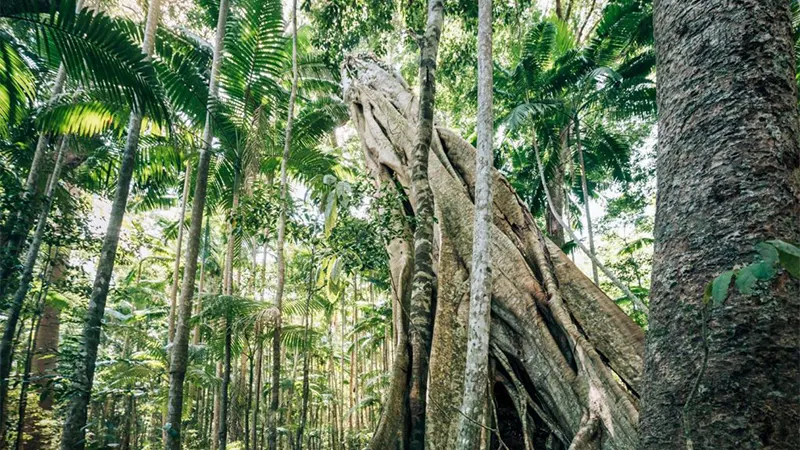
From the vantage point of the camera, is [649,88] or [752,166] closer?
[752,166]

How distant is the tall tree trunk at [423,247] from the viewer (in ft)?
10.4

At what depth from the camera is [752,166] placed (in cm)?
98

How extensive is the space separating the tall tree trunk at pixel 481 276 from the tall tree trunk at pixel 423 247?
493mm

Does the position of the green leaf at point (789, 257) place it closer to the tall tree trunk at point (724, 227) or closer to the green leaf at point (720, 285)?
the green leaf at point (720, 285)

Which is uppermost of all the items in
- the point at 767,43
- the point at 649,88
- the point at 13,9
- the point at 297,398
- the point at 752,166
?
the point at 649,88

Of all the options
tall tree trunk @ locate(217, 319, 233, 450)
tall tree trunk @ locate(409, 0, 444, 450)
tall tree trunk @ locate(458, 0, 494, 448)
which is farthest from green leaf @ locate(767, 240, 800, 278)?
tall tree trunk @ locate(217, 319, 233, 450)

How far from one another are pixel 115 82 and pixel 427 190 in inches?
106

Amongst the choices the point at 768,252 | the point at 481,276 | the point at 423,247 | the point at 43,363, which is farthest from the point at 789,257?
the point at 43,363

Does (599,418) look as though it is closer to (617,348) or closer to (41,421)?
(617,348)

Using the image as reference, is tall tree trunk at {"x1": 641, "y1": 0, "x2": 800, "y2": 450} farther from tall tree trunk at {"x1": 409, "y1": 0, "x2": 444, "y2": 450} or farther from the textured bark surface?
tall tree trunk at {"x1": 409, "y1": 0, "x2": 444, "y2": 450}

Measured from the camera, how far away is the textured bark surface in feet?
8.85

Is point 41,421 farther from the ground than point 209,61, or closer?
closer

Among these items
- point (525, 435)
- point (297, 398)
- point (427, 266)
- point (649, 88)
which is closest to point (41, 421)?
point (297, 398)

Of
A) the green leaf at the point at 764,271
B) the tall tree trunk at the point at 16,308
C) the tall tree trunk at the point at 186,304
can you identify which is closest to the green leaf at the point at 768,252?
the green leaf at the point at 764,271
